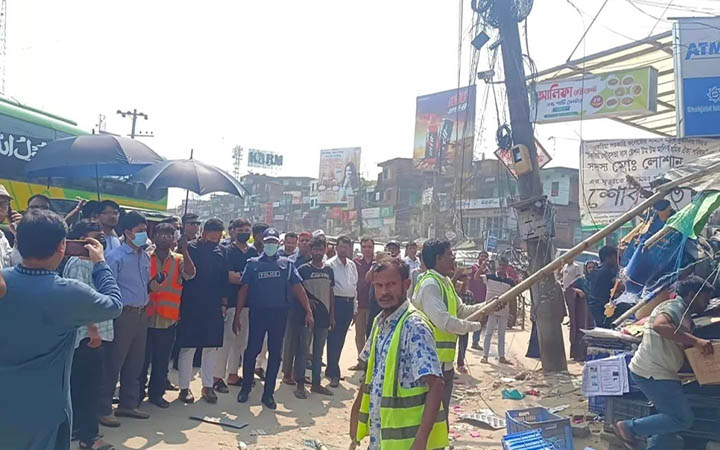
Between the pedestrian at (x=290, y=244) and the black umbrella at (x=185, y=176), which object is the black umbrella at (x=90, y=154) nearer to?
the black umbrella at (x=185, y=176)

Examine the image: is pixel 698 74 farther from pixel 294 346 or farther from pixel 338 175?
pixel 338 175

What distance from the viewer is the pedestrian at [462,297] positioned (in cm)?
856

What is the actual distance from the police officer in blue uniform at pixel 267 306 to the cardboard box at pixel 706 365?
3.82m

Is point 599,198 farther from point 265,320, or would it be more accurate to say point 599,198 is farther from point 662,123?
point 265,320

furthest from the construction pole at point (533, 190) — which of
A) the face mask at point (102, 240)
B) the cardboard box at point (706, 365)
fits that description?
the face mask at point (102, 240)

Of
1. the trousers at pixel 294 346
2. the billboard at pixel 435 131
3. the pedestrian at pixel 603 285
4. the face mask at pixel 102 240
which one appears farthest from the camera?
the billboard at pixel 435 131

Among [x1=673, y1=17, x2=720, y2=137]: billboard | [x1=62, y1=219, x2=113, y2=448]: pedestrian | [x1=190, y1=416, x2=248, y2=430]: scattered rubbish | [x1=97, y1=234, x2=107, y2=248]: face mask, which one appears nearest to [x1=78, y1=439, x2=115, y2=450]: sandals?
[x1=62, y1=219, x2=113, y2=448]: pedestrian

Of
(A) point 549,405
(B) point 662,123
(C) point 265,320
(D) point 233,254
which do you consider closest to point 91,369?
(C) point 265,320

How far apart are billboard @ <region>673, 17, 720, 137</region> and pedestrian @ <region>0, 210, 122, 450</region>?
11.5 metres

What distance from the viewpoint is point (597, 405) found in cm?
584

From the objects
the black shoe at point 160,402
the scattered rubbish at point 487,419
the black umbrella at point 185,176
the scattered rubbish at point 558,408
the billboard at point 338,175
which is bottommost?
the scattered rubbish at point 487,419

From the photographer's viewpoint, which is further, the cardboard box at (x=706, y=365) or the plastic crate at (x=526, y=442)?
the cardboard box at (x=706, y=365)

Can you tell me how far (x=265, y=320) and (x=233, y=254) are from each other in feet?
3.34

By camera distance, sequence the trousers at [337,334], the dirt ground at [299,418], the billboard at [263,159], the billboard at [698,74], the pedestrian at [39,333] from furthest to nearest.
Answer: the billboard at [263,159] < the billboard at [698,74] < the trousers at [337,334] < the dirt ground at [299,418] < the pedestrian at [39,333]
